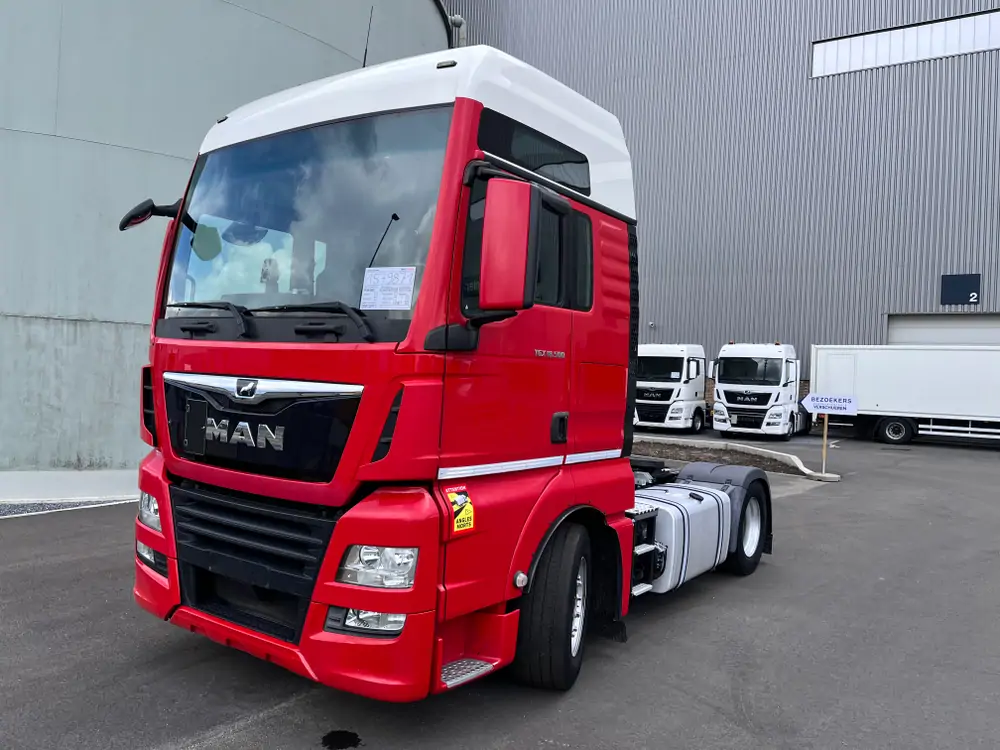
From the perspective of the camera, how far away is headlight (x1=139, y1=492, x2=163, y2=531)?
4.17 meters

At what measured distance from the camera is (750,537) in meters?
7.17

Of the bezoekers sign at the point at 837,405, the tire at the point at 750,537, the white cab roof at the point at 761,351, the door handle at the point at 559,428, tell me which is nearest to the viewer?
the door handle at the point at 559,428

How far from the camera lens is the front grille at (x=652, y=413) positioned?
2269 centimetres

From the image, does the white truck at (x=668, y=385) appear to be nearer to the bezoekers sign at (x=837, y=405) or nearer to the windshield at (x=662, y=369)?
the windshield at (x=662, y=369)

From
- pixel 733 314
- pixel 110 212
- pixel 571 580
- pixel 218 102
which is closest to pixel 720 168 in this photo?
Answer: pixel 733 314

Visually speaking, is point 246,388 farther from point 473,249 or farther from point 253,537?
point 473,249

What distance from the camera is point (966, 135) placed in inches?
969

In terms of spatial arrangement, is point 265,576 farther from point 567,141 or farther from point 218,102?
point 218,102

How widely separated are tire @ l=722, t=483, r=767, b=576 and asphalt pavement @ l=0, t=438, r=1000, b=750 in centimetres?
17

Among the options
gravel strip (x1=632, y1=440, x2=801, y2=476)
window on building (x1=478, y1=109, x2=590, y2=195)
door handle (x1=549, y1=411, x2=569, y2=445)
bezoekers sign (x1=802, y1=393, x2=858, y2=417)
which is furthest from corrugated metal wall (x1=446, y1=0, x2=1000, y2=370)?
door handle (x1=549, y1=411, x2=569, y2=445)

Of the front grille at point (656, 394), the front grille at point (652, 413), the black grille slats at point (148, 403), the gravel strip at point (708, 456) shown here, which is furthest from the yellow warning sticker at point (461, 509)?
the front grille at point (652, 413)

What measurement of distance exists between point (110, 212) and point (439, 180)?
9.14 meters

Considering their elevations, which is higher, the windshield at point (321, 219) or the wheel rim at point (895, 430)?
the windshield at point (321, 219)

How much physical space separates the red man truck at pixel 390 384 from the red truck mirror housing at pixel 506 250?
0.04 feet
